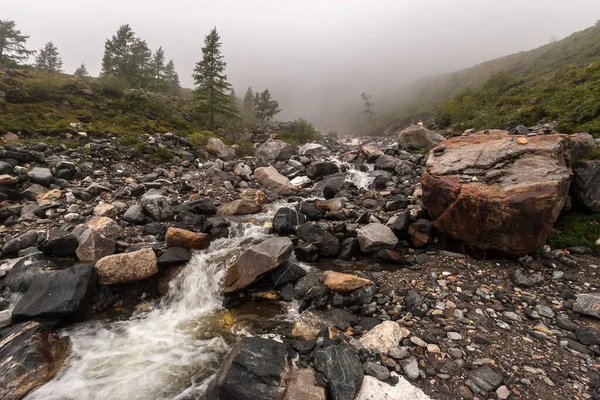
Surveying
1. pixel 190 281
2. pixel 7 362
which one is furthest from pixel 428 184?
pixel 7 362

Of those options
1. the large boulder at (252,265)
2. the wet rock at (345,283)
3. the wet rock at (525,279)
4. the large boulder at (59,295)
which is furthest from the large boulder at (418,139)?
the large boulder at (59,295)

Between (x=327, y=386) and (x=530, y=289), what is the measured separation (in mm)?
5913

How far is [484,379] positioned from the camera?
436 centimetres

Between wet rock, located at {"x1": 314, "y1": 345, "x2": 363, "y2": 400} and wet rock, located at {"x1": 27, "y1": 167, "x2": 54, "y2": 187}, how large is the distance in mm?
14382

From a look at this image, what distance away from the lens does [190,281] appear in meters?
8.16

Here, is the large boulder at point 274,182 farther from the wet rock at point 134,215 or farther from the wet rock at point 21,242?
the wet rock at point 21,242

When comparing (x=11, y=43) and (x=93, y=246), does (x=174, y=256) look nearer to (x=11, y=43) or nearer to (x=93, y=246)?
(x=93, y=246)

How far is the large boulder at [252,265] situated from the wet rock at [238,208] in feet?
14.7

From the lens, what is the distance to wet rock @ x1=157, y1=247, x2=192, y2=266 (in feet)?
26.9

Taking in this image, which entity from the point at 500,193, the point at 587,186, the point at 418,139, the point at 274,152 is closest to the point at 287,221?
the point at 500,193

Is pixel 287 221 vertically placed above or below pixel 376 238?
above

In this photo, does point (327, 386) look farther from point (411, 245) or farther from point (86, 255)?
point (86, 255)

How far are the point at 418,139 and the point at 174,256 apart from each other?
21.2 metres

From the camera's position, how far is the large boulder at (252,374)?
4195mm
